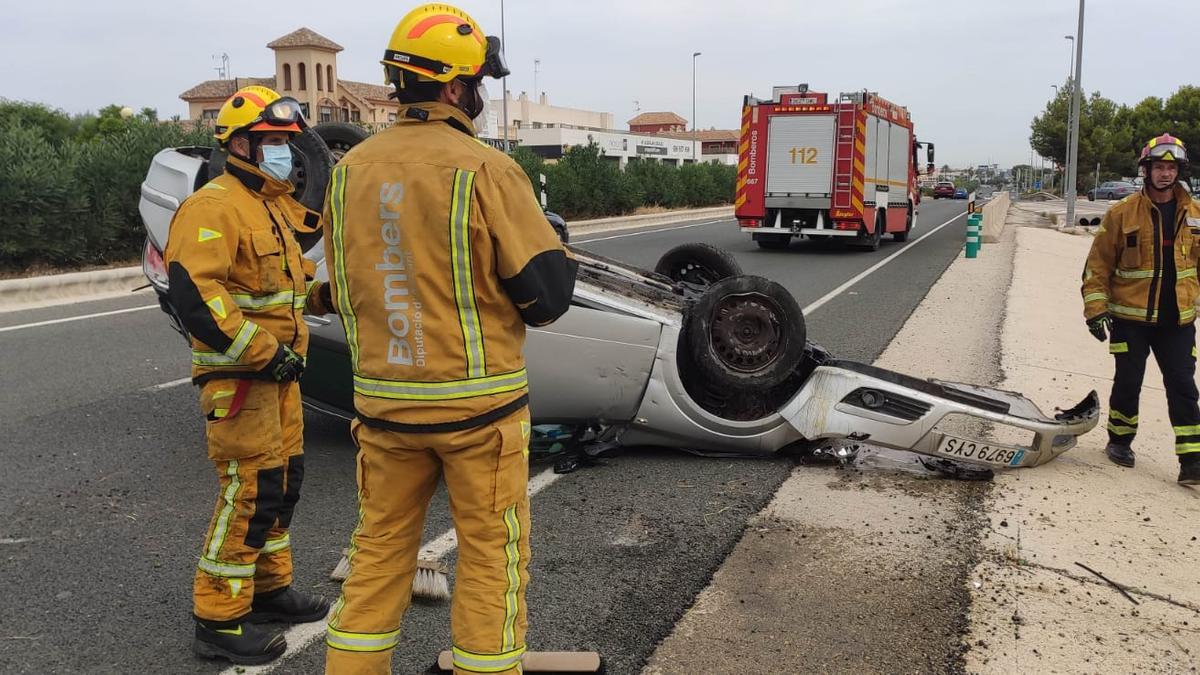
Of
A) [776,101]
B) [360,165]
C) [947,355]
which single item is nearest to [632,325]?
[360,165]

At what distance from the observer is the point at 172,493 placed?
437cm

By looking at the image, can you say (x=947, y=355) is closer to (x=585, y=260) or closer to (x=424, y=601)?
(x=585, y=260)

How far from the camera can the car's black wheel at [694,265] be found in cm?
626

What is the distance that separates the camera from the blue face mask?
10.0 ft

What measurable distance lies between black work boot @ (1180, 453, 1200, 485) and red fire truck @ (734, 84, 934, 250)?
13823 millimetres

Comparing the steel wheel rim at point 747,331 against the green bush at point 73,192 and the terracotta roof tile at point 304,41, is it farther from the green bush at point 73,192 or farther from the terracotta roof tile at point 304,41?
the terracotta roof tile at point 304,41

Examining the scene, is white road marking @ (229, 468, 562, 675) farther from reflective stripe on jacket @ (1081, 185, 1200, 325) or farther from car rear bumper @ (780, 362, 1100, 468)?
reflective stripe on jacket @ (1081, 185, 1200, 325)

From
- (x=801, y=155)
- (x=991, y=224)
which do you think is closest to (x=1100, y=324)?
(x=801, y=155)

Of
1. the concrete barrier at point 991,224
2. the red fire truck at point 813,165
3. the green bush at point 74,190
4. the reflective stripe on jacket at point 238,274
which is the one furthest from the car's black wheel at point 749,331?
the concrete barrier at point 991,224

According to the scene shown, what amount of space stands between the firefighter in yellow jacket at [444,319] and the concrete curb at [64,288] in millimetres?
9578

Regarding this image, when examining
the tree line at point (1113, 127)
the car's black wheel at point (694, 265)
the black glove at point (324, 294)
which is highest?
the tree line at point (1113, 127)

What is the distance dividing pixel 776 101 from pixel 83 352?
1440cm

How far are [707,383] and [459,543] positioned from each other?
8.90 ft

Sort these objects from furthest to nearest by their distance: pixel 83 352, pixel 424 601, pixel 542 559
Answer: pixel 83 352 → pixel 542 559 → pixel 424 601
